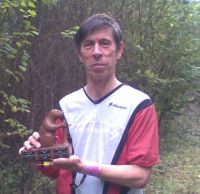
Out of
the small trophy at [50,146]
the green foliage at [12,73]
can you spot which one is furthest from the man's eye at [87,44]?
the green foliage at [12,73]

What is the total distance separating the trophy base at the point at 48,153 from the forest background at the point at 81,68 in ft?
6.68

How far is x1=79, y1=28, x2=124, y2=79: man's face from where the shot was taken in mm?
2580

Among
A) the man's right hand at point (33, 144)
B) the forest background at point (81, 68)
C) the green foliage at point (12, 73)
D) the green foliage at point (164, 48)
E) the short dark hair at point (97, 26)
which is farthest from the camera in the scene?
the green foliage at point (164, 48)

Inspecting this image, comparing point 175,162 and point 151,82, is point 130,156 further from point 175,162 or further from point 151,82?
point 175,162

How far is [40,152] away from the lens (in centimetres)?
249

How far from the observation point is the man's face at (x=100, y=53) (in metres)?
2.58

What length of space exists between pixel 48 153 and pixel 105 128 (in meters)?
0.35

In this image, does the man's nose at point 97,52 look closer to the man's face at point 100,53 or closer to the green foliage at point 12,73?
the man's face at point 100,53

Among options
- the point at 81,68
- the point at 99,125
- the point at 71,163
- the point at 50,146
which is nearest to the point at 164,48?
the point at 81,68

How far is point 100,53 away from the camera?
258 cm

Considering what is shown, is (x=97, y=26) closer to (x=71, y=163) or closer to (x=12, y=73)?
(x=71, y=163)

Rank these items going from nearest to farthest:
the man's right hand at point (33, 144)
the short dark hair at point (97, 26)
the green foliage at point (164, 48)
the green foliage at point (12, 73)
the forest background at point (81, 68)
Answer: the man's right hand at point (33, 144), the short dark hair at point (97, 26), the green foliage at point (12, 73), the forest background at point (81, 68), the green foliage at point (164, 48)

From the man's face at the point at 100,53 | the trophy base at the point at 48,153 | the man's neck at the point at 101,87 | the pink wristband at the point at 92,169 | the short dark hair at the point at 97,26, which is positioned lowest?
the pink wristband at the point at 92,169

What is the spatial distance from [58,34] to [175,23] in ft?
8.34
